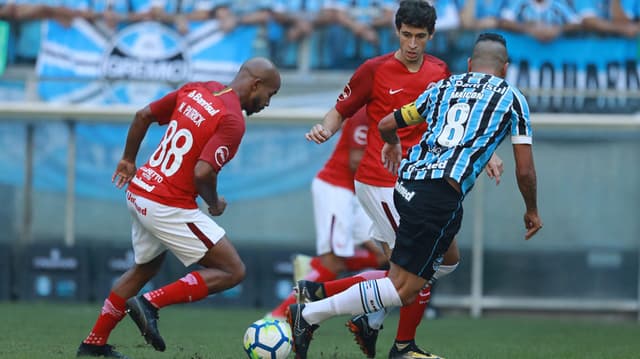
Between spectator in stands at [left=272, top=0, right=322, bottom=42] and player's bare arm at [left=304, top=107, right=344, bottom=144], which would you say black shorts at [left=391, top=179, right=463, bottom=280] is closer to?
player's bare arm at [left=304, top=107, right=344, bottom=144]

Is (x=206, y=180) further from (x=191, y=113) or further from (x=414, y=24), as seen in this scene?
(x=414, y=24)

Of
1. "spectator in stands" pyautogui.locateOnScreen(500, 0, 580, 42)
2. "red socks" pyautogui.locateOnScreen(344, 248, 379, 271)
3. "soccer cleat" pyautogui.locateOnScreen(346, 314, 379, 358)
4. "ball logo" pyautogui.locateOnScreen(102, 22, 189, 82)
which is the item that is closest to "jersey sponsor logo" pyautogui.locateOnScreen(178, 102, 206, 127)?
"soccer cleat" pyautogui.locateOnScreen(346, 314, 379, 358)

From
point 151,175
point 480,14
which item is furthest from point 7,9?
point 151,175

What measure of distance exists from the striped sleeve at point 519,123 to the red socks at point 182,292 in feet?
6.71

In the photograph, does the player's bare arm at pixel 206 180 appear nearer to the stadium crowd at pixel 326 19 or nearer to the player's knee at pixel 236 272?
the player's knee at pixel 236 272

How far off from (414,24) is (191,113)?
4.97 ft

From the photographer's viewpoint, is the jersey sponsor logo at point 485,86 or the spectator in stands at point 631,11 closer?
the jersey sponsor logo at point 485,86

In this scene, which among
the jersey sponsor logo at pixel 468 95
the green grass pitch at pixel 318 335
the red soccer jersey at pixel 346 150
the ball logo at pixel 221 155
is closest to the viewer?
the jersey sponsor logo at pixel 468 95

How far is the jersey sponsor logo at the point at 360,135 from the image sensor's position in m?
9.78

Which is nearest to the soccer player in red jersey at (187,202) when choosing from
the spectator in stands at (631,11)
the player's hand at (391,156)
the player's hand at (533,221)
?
the player's hand at (391,156)

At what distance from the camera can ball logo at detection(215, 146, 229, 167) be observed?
6.49 metres

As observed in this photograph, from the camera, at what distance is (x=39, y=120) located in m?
14.1

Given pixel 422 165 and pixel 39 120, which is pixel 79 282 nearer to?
pixel 39 120

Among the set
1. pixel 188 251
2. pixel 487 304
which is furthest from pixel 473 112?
pixel 487 304
